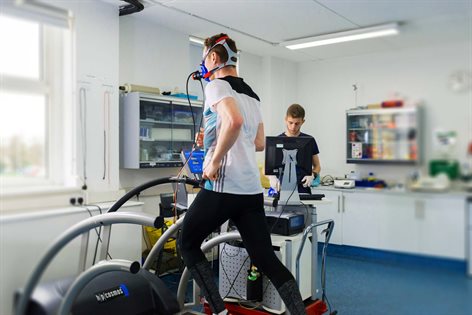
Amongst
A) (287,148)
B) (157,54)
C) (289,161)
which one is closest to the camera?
(287,148)

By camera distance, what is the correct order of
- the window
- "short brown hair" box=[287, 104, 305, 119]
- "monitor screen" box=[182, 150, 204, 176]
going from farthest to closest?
"monitor screen" box=[182, 150, 204, 176] → "short brown hair" box=[287, 104, 305, 119] → the window

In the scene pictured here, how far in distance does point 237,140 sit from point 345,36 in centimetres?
59

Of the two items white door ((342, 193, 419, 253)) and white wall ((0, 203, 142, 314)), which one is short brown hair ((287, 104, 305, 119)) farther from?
white wall ((0, 203, 142, 314))

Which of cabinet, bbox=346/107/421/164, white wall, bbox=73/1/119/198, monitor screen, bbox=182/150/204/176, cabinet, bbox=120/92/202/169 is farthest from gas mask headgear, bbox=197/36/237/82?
cabinet, bbox=346/107/421/164

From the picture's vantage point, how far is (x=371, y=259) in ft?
2.23

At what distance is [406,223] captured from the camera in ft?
2.04

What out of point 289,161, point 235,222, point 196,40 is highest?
point 196,40

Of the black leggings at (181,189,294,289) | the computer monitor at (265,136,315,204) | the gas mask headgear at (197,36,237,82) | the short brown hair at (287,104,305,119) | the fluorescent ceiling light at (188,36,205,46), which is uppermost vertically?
the fluorescent ceiling light at (188,36,205,46)

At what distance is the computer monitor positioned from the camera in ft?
3.02

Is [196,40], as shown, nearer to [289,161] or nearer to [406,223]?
[289,161]

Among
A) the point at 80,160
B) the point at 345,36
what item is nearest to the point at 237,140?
the point at 345,36

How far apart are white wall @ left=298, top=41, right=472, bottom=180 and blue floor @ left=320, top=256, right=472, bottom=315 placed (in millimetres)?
178

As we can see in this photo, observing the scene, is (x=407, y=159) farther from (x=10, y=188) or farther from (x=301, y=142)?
(x=10, y=188)

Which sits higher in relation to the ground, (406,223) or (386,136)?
(386,136)
